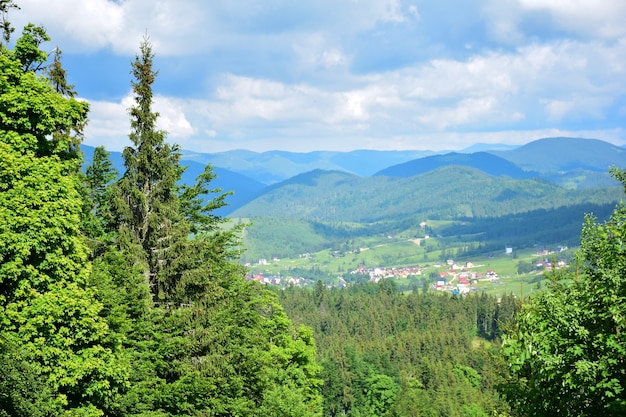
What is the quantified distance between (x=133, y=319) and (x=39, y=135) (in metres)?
6.74

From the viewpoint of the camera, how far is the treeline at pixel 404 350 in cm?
7119

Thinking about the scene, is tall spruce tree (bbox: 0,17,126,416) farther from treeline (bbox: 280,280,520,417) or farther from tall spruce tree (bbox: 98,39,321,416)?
treeline (bbox: 280,280,520,417)

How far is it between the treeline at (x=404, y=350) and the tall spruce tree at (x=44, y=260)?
13720 millimetres

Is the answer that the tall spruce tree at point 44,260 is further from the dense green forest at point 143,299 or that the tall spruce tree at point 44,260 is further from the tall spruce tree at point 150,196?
the tall spruce tree at point 150,196

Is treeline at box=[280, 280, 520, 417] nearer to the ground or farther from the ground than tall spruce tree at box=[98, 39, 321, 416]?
nearer to the ground

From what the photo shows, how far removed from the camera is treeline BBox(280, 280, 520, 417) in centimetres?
7119

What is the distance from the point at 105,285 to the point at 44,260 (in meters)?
2.11

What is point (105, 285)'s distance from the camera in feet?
55.3

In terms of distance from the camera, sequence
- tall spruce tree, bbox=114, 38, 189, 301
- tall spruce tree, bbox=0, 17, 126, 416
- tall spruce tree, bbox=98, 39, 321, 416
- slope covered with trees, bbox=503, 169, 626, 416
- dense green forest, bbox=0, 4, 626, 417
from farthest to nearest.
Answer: tall spruce tree, bbox=114, 38, 189, 301
tall spruce tree, bbox=98, 39, 321, 416
tall spruce tree, bbox=0, 17, 126, 416
dense green forest, bbox=0, 4, 626, 417
slope covered with trees, bbox=503, 169, 626, 416

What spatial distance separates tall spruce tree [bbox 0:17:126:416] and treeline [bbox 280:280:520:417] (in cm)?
1372

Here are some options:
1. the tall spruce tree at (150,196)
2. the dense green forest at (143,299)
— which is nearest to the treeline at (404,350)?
the dense green forest at (143,299)

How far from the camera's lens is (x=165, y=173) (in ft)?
66.8

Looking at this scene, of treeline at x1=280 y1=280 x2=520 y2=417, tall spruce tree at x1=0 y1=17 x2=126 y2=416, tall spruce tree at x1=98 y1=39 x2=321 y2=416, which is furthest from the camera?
treeline at x1=280 y1=280 x2=520 y2=417

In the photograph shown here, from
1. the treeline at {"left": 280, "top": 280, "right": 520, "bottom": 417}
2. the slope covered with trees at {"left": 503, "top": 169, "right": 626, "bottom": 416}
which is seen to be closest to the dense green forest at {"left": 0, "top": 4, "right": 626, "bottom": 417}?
the slope covered with trees at {"left": 503, "top": 169, "right": 626, "bottom": 416}
